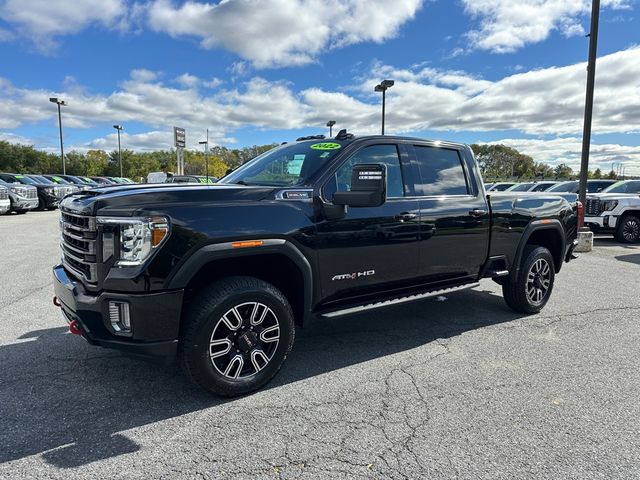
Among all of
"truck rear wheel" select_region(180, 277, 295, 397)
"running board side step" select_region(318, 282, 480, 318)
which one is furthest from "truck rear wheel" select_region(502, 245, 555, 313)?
"truck rear wheel" select_region(180, 277, 295, 397)

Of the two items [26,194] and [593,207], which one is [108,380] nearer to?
[593,207]

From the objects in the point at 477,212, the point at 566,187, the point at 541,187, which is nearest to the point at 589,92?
the point at 566,187

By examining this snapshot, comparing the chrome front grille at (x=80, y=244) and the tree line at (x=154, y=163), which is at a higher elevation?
Result: the tree line at (x=154, y=163)

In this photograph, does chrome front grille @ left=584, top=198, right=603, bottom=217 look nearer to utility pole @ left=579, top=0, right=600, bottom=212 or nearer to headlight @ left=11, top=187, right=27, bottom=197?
utility pole @ left=579, top=0, right=600, bottom=212

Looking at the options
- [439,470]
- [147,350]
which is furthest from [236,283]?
[439,470]

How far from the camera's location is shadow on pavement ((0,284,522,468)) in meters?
2.79

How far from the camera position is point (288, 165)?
4.18m

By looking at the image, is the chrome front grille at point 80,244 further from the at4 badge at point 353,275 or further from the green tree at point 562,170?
the green tree at point 562,170

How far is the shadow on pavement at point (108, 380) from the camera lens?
2793 mm

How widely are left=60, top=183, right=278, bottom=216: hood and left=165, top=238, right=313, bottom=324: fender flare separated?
1.11 feet

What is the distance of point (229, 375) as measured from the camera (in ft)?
10.9

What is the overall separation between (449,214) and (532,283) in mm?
1773

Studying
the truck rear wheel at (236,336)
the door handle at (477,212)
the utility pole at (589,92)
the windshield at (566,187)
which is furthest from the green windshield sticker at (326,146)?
the windshield at (566,187)

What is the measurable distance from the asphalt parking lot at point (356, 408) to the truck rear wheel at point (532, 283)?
33 centimetres
